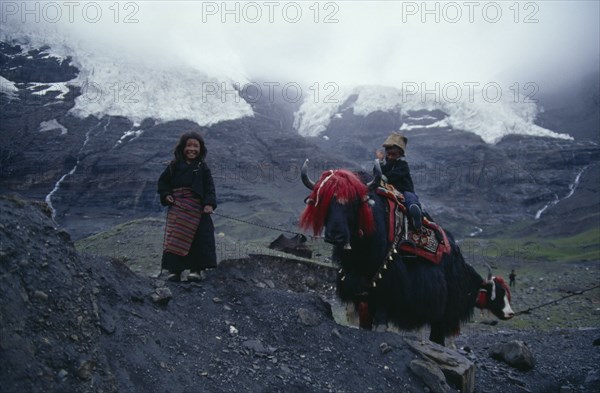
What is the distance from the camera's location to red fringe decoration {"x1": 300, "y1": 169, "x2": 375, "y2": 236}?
4136mm

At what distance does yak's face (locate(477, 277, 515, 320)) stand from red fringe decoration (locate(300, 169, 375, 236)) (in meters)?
2.53

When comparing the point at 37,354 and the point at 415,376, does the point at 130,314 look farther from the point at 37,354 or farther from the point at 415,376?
the point at 415,376

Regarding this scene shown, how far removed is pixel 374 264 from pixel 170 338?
7.24 feet

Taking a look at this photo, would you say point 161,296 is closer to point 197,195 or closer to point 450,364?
point 197,195

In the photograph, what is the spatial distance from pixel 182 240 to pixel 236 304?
3.80ft

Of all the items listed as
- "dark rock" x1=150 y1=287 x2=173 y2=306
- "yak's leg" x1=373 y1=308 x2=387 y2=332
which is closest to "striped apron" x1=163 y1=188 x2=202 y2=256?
"dark rock" x1=150 y1=287 x2=173 y2=306

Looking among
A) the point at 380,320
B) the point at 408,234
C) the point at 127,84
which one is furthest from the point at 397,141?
the point at 127,84

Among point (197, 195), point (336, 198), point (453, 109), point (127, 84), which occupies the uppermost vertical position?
point (336, 198)

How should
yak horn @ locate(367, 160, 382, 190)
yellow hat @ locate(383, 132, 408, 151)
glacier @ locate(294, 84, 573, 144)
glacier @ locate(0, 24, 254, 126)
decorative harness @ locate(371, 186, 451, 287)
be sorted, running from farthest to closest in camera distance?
glacier @ locate(294, 84, 573, 144) → glacier @ locate(0, 24, 254, 126) → yellow hat @ locate(383, 132, 408, 151) → decorative harness @ locate(371, 186, 451, 287) → yak horn @ locate(367, 160, 382, 190)

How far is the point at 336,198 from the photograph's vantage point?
4.11 metres

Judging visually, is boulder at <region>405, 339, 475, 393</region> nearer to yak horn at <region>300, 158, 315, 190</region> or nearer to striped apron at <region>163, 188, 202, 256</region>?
yak horn at <region>300, 158, 315, 190</region>

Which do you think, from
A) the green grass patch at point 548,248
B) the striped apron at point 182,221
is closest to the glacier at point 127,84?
the green grass patch at point 548,248

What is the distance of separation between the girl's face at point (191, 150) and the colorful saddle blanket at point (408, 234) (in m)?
2.52

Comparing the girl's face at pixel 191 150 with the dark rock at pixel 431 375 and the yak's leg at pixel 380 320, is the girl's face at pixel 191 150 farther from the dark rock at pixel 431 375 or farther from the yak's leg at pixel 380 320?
the dark rock at pixel 431 375
